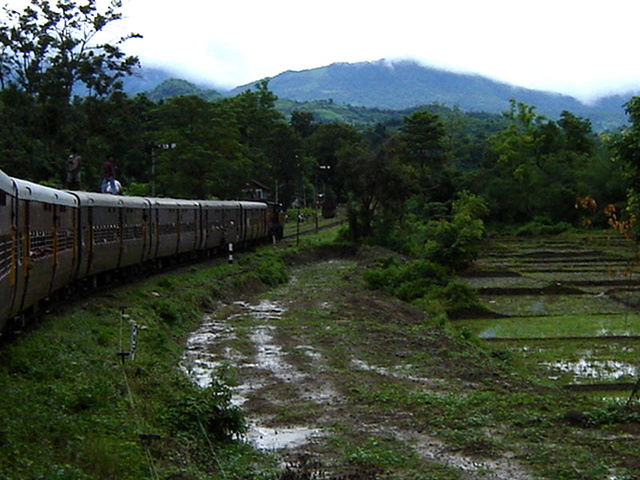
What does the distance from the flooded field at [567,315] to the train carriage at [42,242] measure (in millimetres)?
8546

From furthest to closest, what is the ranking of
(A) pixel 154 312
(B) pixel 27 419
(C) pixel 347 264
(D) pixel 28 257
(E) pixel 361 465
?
(C) pixel 347 264, (A) pixel 154 312, (D) pixel 28 257, (E) pixel 361 465, (B) pixel 27 419

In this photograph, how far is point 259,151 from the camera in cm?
7612

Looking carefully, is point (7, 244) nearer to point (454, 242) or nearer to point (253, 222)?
point (454, 242)

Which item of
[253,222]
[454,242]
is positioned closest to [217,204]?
[253,222]

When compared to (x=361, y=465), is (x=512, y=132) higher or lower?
higher

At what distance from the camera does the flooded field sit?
18266mm

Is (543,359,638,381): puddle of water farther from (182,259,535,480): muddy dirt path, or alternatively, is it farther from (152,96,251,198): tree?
(152,96,251,198): tree

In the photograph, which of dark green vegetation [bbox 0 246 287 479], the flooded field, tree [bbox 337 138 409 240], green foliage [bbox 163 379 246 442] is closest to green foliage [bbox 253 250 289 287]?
the flooded field

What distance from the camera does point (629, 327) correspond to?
24828 millimetres

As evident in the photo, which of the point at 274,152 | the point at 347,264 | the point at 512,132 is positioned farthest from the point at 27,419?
the point at 512,132

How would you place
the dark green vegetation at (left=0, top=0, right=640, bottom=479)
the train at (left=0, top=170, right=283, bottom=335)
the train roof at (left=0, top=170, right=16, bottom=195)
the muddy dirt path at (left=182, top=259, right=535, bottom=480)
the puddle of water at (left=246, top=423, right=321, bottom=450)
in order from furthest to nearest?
1. the train at (left=0, top=170, right=283, bottom=335)
2. the train roof at (left=0, top=170, right=16, bottom=195)
3. the puddle of water at (left=246, top=423, right=321, bottom=450)
4. the muddy dirt path at (left=182, top=259, right=535, bottom=480)
5. the dark green vegetation at (left=0, top=0, right=640, bottom=479)

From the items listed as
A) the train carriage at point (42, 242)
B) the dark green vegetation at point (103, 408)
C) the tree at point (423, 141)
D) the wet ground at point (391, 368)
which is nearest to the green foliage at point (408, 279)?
the wet ground at point (391, 368)

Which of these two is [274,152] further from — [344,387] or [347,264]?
[344,387]

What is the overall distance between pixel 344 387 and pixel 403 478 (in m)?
5.34
